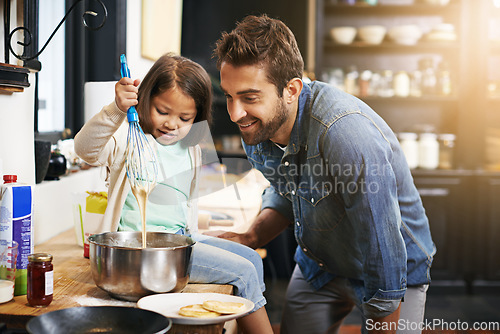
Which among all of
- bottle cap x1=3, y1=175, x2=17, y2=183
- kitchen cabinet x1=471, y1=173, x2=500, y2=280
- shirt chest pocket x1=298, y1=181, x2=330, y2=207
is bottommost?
kitchen cabinet x1=471, y1=173, x2=500, y2=280

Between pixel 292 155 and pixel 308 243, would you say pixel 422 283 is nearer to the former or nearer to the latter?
pixel 308 243

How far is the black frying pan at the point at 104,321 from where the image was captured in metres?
1.00

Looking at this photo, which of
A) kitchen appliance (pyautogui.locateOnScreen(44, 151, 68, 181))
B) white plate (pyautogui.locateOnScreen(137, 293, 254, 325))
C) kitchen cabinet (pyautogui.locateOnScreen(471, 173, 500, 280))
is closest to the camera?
white plate (pyautogui.locateOnScreen(137, 293, 254, 325))

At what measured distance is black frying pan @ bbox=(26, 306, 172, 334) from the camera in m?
1.00

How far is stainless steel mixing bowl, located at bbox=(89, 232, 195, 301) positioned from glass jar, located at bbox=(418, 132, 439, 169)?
3.13 metres

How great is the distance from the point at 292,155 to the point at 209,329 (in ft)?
2.33

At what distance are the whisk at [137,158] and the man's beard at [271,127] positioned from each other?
1.00ft

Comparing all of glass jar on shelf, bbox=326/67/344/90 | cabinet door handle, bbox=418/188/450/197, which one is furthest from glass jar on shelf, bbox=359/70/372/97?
cabinet door handle, bbox=418/188/450/197

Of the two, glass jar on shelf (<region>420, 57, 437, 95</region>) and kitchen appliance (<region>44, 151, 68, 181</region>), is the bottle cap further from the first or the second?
glass jar on shelf (<region>420, 57, 437, 95</region>)

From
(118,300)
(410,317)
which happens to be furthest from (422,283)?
(118,300)

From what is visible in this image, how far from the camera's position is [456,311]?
11.8ft

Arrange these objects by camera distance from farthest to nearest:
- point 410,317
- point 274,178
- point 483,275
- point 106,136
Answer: point 483,275 < point 274,178 < point 410,317 < point 106,136

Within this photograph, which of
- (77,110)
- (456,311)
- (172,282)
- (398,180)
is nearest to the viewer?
(172,282)

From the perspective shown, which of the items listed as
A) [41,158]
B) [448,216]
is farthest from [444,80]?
[41,158]
